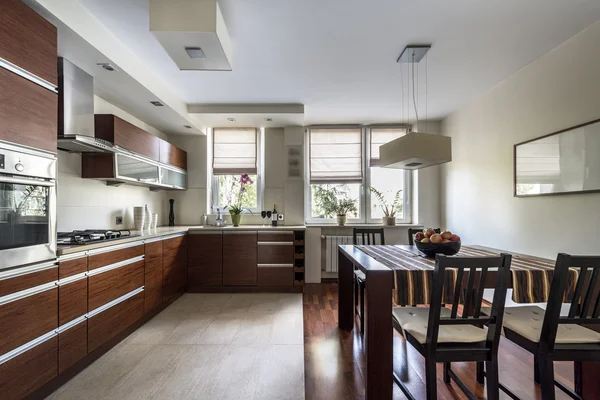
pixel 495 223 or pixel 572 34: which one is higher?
pixel 572 34

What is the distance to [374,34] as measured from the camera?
2576 millimetres

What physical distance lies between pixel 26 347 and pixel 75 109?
171 centimetres

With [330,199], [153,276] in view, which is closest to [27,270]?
[153,276]

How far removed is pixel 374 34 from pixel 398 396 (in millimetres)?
2649

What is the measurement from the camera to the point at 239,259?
434cm

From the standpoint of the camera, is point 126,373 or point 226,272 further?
point 226,272

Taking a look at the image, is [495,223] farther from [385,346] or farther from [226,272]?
[226,272]

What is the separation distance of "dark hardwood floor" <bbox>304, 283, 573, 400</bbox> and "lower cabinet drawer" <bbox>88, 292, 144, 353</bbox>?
62.0 inches

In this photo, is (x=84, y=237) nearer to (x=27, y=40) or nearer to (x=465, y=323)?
(x=27, y=40)

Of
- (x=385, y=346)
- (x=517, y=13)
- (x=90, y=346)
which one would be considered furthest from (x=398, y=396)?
(x=517, y=13)

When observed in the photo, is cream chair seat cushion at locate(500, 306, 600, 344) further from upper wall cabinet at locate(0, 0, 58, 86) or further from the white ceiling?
upper wall cabinet at locate(0, 0, 58, 86)

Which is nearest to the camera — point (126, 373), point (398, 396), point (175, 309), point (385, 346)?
point (385, 346)

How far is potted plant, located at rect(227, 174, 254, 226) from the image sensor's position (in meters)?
4.75

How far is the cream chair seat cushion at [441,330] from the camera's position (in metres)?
1.61
